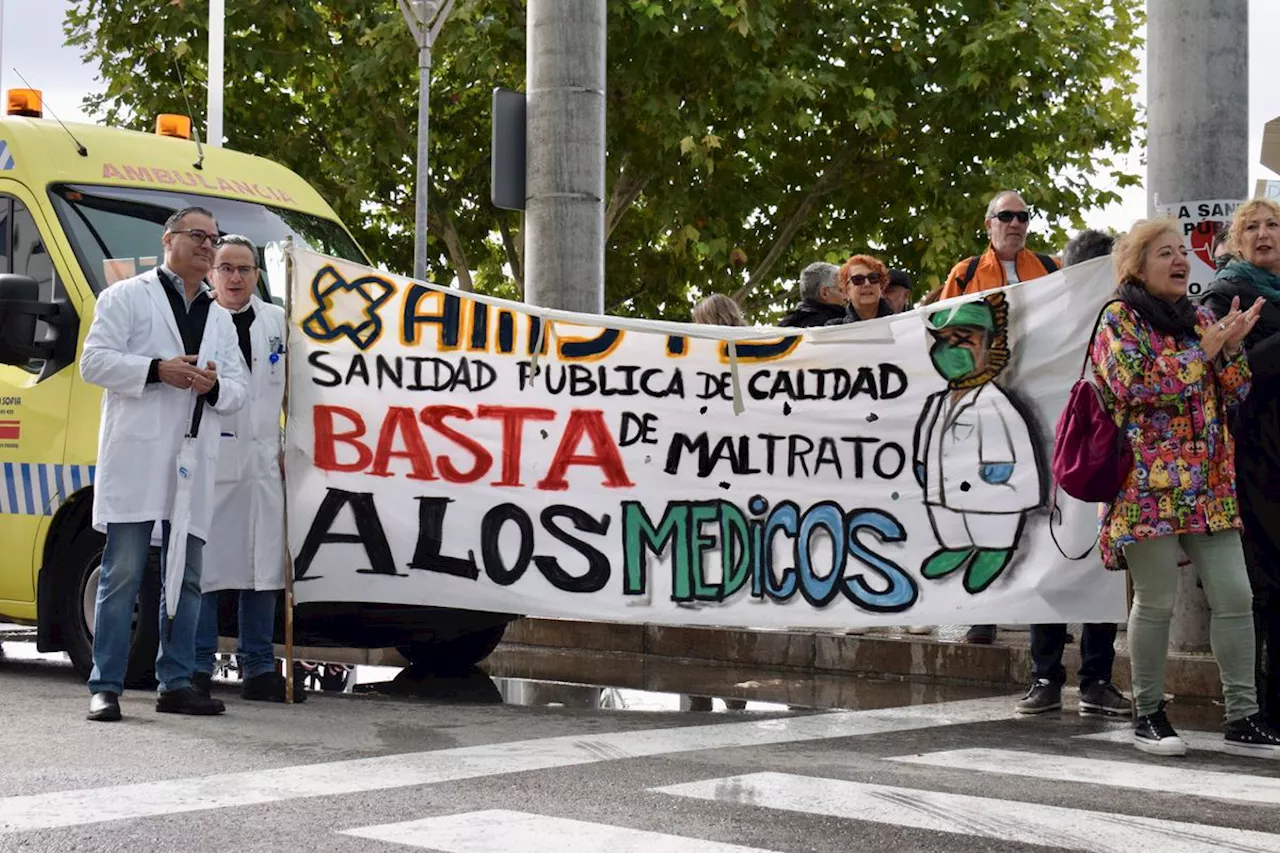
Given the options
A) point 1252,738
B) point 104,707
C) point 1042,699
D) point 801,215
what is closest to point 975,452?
point 1042,699

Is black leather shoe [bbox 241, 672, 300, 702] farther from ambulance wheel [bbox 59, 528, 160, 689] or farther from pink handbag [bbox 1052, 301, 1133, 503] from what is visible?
pink handbag [bbox 1052, 301, 1133, 503]

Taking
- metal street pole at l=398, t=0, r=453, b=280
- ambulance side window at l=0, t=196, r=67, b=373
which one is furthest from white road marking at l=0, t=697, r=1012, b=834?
metal street pole at l=398, t=0, r=453, b=280

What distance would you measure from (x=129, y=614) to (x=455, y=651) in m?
2.50

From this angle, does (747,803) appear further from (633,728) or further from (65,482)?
(65,482)

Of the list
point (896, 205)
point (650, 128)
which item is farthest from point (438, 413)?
point (896, 205)

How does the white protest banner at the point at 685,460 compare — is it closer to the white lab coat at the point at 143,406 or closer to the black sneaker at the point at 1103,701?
the black sneaker at the point at 1103,701

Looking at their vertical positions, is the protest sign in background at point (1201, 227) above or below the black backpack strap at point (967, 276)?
above

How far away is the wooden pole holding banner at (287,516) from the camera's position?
7.97 meters

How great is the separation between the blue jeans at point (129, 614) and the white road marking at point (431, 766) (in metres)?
1.53

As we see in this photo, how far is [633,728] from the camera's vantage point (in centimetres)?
719

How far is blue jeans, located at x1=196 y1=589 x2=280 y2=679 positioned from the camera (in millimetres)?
8031

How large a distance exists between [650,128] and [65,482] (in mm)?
13231

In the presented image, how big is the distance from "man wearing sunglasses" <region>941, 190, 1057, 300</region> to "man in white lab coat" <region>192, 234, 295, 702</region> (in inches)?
124

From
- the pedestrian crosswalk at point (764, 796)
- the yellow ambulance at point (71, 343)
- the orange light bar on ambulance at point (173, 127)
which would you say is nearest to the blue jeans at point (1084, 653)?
the pedestrian crosswalk at point (764, 796)
